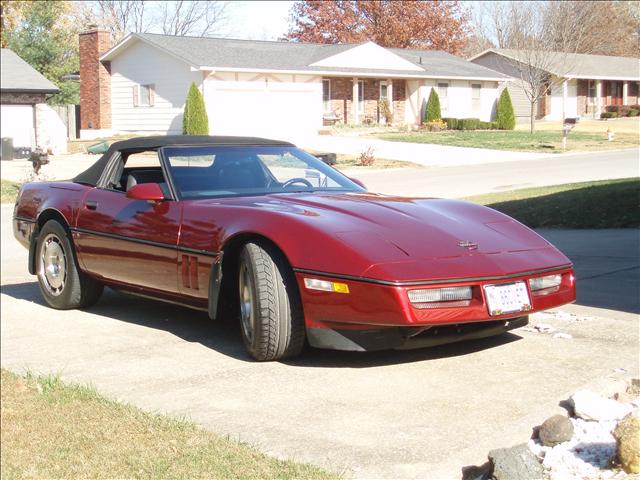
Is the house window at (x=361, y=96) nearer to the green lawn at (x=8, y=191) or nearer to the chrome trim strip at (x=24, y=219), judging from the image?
the green lawn at (x=8, y=191)

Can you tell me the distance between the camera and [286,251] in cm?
566

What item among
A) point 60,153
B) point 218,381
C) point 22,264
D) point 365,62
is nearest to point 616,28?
point 218,381

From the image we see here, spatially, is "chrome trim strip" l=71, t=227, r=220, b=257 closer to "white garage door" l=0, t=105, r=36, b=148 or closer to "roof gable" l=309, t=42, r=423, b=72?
"white garage door" l=0, t=105, r=36, b=148

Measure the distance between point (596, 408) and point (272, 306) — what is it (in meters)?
1.96

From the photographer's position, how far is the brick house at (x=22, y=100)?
14.0 meters

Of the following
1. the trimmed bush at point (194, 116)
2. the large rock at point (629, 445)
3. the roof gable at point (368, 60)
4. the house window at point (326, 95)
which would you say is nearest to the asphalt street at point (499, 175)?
the trimmed bush at point (194, 116)

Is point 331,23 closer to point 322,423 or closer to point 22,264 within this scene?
point 22,264

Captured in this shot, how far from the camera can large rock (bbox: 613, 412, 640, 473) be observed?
380 centimetres

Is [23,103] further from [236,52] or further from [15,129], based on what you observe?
[236,52]

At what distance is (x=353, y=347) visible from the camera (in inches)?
216

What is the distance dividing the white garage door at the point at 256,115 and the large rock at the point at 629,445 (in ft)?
31.2

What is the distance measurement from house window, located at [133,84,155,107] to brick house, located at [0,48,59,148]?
1094 mm

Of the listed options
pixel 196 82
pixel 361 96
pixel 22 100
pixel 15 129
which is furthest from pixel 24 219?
pixel 361 96

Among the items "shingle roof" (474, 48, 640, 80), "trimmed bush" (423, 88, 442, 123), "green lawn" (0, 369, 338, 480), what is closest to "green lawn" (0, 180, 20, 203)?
"shingle roof" (474, 48, 640, 80)
